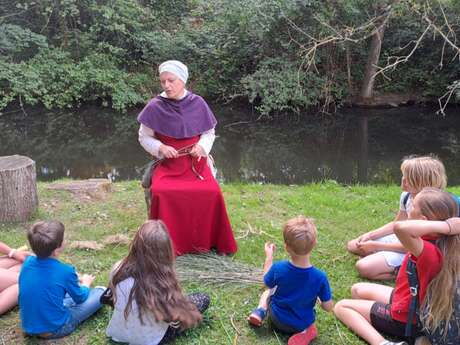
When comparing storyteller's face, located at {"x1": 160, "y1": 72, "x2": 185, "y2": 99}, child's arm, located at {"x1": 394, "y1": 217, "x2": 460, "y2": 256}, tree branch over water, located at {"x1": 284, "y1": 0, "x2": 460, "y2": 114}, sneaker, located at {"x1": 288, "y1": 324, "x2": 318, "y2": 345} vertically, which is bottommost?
sneaker, located at {"x1": 288, "y1": 324, "x2": 318, "y2": 345}

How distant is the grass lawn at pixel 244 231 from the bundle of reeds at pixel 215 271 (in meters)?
0.08

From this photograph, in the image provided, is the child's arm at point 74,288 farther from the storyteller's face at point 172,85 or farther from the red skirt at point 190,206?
the storyteller's face at point 172,85

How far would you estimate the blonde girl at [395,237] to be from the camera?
322 centimetres

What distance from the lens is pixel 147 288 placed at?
2592 mm

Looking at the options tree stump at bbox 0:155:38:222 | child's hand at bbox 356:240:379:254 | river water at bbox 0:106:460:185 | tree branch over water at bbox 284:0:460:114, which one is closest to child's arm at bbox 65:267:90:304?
tree stump at bbox 0:155:38:222

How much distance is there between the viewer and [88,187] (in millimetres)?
5738

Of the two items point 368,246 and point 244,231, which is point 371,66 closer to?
point 244,231

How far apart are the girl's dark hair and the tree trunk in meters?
11.6

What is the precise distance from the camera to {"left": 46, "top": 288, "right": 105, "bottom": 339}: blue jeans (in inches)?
116

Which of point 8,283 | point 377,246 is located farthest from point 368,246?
point 8,283

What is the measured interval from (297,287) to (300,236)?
0.33m

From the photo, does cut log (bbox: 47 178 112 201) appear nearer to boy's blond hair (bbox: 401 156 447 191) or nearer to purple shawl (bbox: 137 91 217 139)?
purple shawl (bbox: 137 91 217 139)

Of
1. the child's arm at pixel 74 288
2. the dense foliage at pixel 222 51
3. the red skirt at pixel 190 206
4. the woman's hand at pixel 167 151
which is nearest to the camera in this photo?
the child's arm at pixel 74 288

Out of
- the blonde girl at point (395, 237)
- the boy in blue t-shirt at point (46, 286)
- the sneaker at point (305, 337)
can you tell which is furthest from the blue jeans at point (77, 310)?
the blonde girl at point (395, 237)
